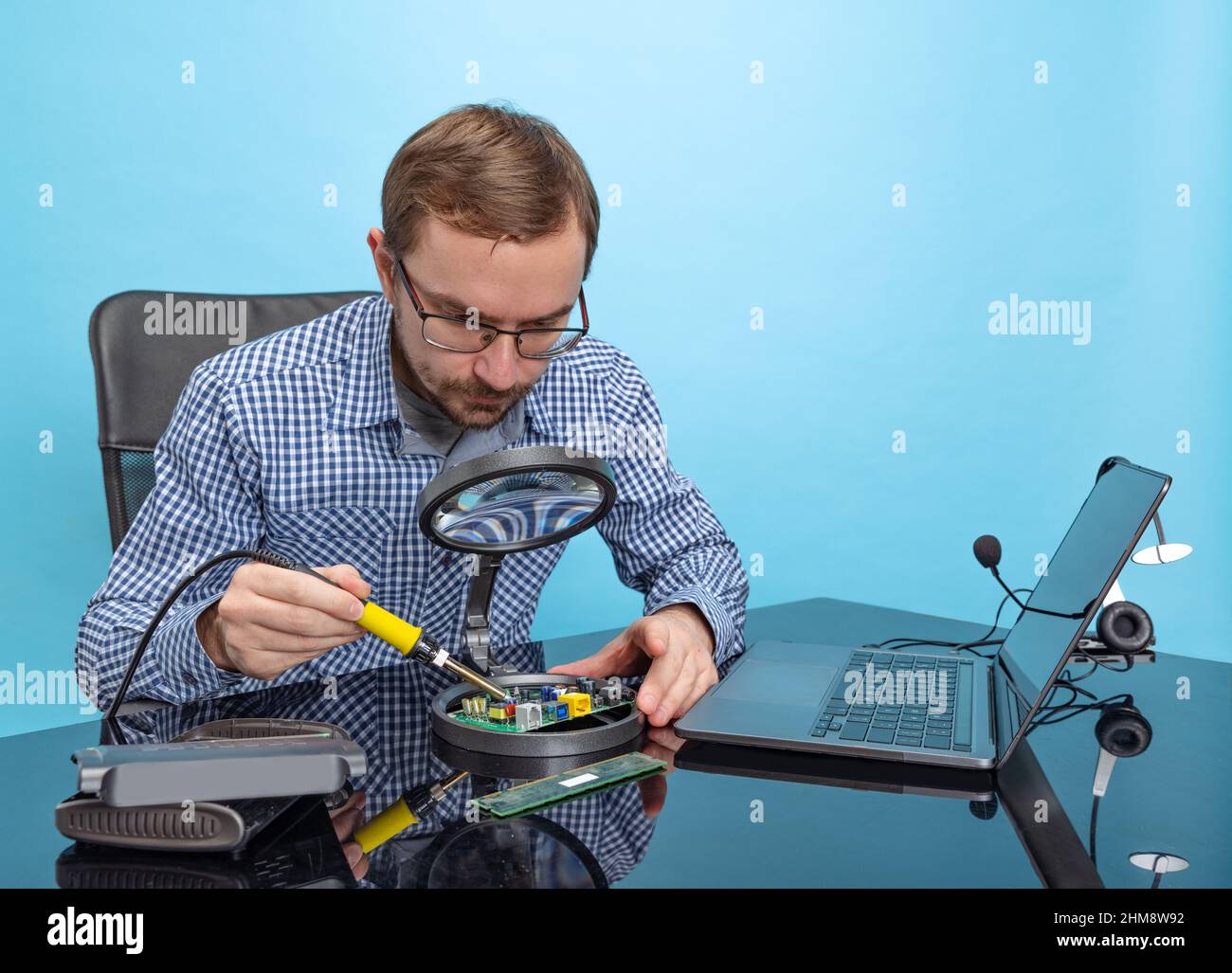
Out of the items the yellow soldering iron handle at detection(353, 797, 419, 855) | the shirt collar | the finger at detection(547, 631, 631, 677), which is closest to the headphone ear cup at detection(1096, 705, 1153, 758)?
the finger at detection(547, 631, 631, 677)

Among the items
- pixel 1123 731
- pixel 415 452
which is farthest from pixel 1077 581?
pixel 415 452

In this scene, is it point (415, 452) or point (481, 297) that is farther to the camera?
point (415, 452)

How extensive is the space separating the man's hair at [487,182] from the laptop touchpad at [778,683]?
0.60m

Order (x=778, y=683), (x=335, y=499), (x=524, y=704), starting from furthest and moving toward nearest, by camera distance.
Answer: (x=335, y=499)
(x=778, y=683)
(x=524, y=704)

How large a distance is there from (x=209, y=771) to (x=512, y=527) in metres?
0.43

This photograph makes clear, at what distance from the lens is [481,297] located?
137 centimetres

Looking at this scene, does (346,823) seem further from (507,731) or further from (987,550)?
(987,550)

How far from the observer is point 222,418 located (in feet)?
5.20

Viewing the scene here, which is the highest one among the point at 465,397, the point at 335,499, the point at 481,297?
the point at 481,297

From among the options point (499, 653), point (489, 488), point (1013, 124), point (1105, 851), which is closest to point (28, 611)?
point (499, 653)

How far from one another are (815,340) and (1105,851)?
8.22ft

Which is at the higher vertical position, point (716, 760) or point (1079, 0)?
point (1079, 0)

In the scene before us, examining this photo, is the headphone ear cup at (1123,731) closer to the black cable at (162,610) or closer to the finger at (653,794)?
the finger at (653,794)

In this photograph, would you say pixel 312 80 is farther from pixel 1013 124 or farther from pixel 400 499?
pixel 1013 124
